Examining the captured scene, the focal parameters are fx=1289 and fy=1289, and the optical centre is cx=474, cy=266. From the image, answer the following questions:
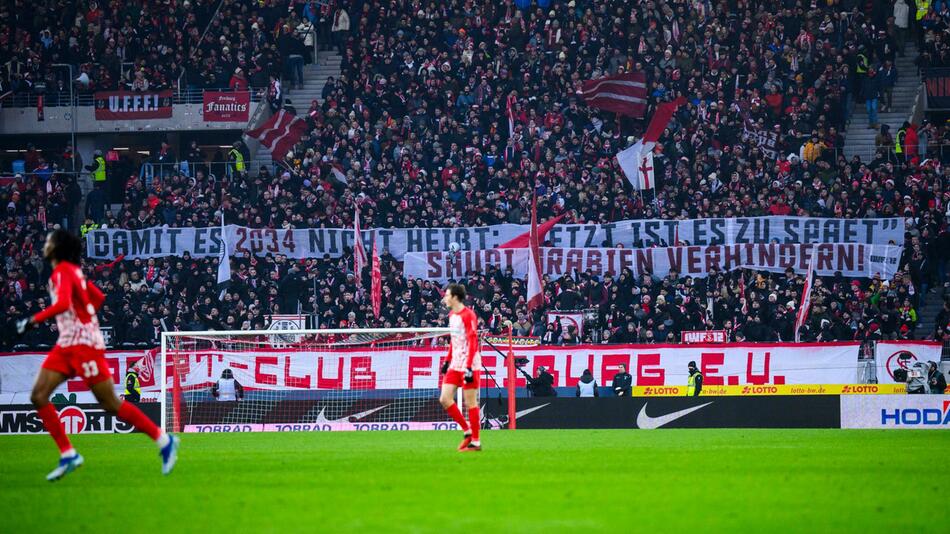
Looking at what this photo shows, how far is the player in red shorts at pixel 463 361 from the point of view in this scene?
1565 centimetres

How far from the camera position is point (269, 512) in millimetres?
9656

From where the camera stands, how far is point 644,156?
114 feet

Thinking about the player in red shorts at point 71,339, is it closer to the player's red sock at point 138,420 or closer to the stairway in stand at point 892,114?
the player's red sock at point 138,420

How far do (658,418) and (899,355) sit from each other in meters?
7.15

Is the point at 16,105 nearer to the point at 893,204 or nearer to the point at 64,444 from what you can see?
the point at 893,204

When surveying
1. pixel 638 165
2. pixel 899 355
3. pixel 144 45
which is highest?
pixel 144 45

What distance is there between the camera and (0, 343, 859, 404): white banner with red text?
27.7 m

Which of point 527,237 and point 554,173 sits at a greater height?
point 554,173

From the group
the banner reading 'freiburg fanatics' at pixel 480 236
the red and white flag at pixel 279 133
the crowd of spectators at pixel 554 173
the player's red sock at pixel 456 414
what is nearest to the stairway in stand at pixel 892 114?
the crowd of spectators at pixel 554 173

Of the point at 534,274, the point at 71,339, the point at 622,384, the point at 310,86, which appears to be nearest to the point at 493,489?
the point at 71,339

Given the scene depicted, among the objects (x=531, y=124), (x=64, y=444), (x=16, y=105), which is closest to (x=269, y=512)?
(x=64, y=444)

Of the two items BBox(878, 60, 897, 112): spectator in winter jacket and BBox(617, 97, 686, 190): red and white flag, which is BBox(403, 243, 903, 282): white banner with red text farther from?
BBox(878, 60, 897, 112): spectator in winter jacket

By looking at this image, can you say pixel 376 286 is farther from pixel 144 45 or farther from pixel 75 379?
pixel 144 45

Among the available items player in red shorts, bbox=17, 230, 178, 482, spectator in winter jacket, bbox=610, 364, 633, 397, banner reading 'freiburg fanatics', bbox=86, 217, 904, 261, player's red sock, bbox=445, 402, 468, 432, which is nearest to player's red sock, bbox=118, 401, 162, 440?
player in red shorts, bbox=17, 230, 178, 482
